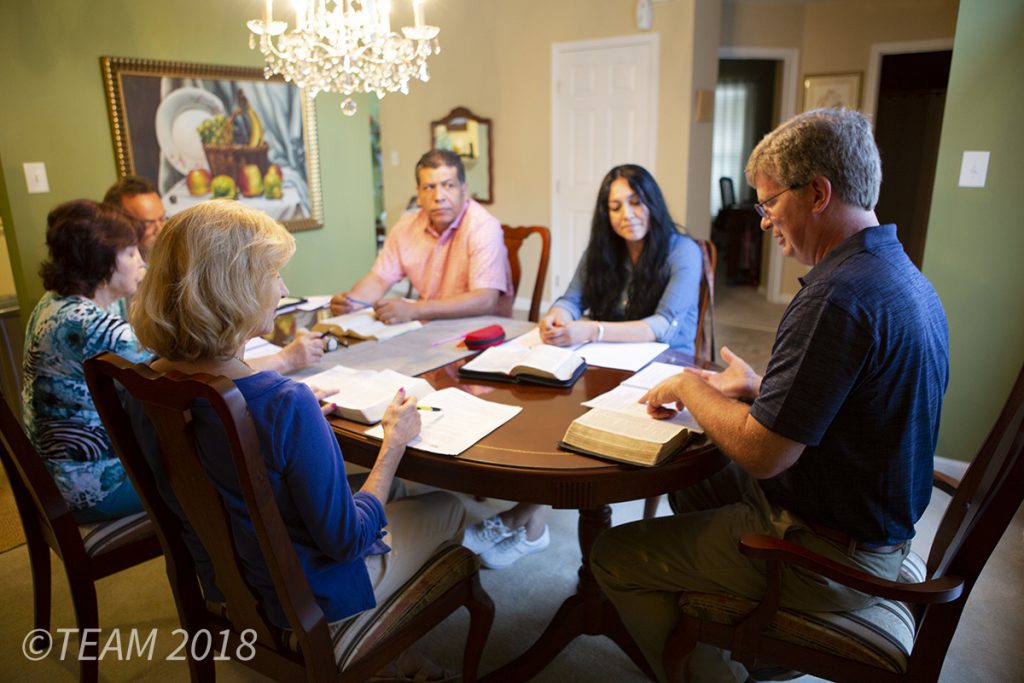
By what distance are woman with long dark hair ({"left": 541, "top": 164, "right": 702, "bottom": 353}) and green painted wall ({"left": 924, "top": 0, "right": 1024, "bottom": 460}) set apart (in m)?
0.98

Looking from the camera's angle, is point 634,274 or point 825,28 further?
point 825,28

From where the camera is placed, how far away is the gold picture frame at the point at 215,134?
323 centimetres

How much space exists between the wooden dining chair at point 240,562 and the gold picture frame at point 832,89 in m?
5.18

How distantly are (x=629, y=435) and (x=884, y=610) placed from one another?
56 cm

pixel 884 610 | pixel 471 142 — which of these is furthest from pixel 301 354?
pixel 471 142

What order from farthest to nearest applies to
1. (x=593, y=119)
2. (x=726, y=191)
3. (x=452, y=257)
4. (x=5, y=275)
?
(x=726, y=191), (x=593, y=119), (x=5, y=275), (x=452, y=257)

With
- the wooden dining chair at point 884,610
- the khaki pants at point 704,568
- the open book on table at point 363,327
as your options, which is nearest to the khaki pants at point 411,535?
the khaki pants at point 704,568

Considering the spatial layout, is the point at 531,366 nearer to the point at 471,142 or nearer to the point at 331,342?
the point at 331,342

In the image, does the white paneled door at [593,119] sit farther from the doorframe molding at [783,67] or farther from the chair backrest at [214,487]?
the chair backrest at [214,487]

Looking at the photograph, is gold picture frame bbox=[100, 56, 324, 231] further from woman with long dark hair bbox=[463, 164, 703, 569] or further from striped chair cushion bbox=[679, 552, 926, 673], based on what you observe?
striped chair cushion bbox=[679, 552, 926, 673]

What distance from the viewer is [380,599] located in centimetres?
130

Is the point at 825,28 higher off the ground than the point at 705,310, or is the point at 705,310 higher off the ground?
the point at 825,28

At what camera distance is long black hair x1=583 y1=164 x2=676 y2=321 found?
2.24 meters

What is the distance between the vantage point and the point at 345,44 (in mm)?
2328
